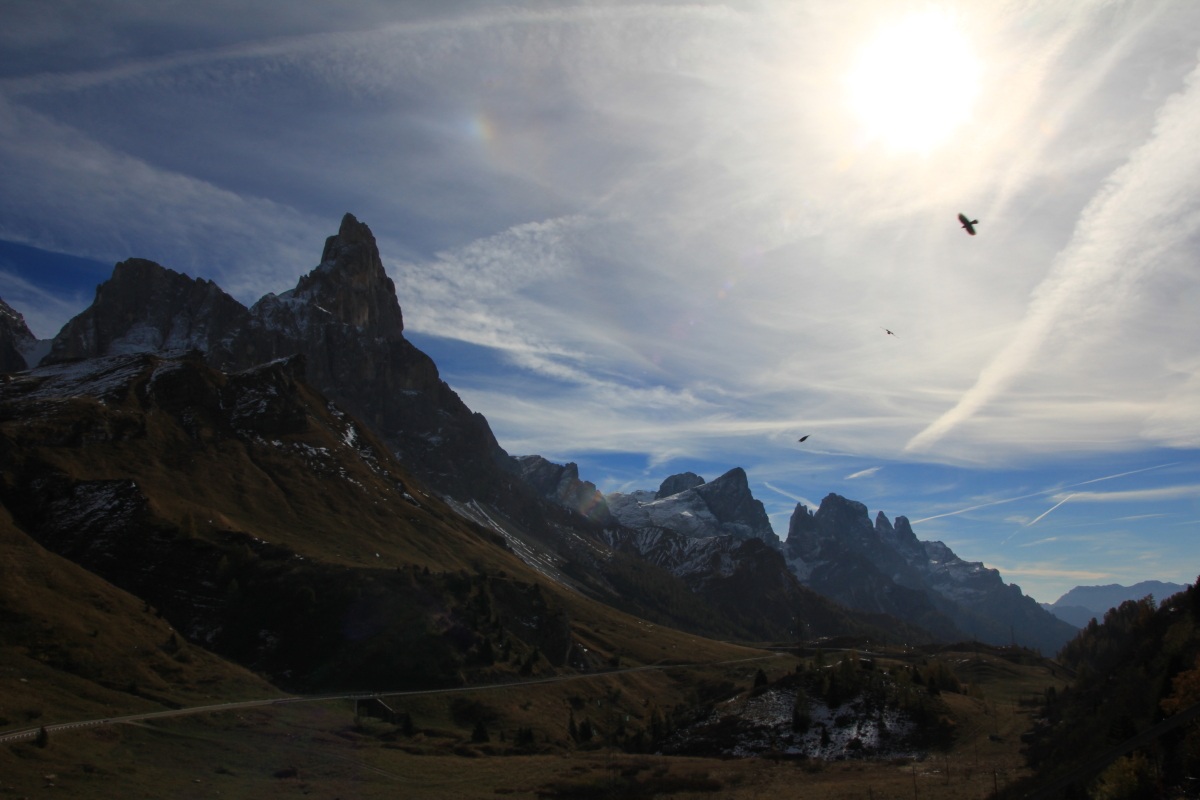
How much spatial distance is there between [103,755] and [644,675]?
10568cm

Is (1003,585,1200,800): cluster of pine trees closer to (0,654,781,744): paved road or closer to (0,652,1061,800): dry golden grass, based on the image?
(0,652,1061,800): dry golden grass

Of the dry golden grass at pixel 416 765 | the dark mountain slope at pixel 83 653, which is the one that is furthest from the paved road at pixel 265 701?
the dark mountain slope at pixel 83 653

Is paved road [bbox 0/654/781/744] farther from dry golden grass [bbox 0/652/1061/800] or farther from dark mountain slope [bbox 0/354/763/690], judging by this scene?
dark mountain slope [bbox 0/354/763/690]

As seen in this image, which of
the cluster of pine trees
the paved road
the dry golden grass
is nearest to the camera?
the cluster of pine trees

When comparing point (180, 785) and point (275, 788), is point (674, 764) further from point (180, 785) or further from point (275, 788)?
point (180, 785)

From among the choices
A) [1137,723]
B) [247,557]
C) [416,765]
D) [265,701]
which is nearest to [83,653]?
[265,701]

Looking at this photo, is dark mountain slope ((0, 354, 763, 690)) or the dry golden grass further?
dark mountain slope ((0, 354, 763, 690))

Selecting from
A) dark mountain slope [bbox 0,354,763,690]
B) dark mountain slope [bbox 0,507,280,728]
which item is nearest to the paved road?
dark mountain slope [bbox 0,507,280,728]

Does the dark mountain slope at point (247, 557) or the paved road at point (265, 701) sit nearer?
the paved road at point (265, 701)

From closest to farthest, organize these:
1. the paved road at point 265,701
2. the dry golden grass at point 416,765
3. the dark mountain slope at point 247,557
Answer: the dry golden grass at point 416,765 → the paved road at point 265,701 → the dark mountain slope at point 247,557

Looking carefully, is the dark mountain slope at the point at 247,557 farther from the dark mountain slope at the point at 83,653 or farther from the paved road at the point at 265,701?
the dark mountain slope at the point at 83,653

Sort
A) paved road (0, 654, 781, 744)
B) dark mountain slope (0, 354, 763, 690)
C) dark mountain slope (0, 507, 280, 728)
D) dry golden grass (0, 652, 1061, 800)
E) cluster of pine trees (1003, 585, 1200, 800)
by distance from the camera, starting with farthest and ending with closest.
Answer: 1. dark mountain slope (0, 354, 763, 690)
2. dark mountain slope (0, 507, 280, 728)
3. paved road (0, 654, 781, 744)
4. dry golden grass (0, 652, 1061, 800)
5. cluster of pine trees (1003, 585, 1200, 800)

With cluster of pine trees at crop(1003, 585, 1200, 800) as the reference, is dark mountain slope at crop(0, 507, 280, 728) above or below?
below

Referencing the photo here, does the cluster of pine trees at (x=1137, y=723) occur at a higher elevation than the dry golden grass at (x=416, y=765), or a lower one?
higher
